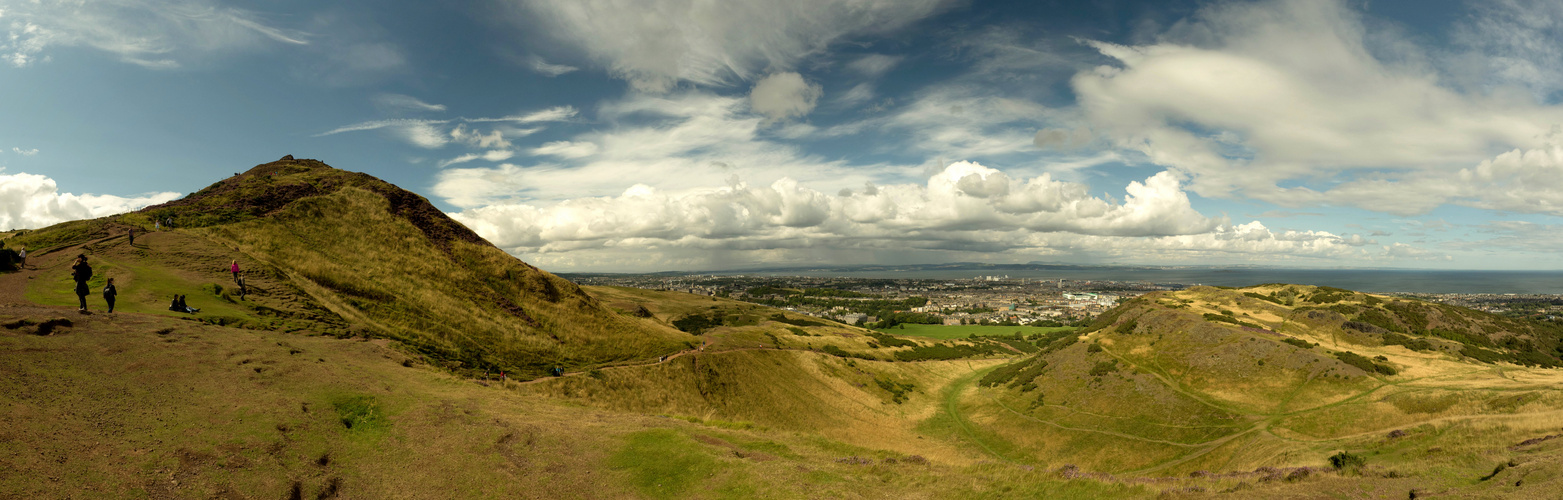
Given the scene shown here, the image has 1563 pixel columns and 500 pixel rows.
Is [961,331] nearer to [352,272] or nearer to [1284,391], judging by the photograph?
[1284,391]

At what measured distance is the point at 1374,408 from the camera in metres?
32.0

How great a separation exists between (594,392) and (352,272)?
22859 mm

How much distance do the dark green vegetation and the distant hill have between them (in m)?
0.27

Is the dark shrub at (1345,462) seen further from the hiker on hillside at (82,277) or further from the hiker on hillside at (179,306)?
the hiker on hillside at (179,306)

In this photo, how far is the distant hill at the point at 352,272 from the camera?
3019cm

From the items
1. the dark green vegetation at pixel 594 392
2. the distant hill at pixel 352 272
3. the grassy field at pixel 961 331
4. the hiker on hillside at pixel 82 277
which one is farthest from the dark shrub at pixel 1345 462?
the grassy field at pixel 961 331

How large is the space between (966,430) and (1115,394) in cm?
1298

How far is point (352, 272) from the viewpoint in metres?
39.7

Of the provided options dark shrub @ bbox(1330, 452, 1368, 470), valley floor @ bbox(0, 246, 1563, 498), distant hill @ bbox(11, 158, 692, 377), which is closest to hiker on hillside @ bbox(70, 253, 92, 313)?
valley floor @ bbox(0, 246, 1563, 498)

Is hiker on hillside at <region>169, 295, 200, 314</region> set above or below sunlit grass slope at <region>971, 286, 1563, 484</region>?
above

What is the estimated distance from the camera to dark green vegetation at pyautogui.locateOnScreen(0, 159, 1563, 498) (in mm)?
14695

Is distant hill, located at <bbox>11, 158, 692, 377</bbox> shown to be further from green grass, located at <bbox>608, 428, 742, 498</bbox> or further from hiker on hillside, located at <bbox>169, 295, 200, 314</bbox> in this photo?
green grass, located at <bbox>608, 428, 742, 498</bbox>

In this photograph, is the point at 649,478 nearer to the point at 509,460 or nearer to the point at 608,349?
the point at 509,460

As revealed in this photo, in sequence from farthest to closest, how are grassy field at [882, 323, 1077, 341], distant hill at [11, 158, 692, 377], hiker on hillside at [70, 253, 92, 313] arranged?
grassy field at [882, 323, 1077, 341] → distant hill at [11, 158, 692, 377] → hiker on hillside at [70, 253, 92, 313]
